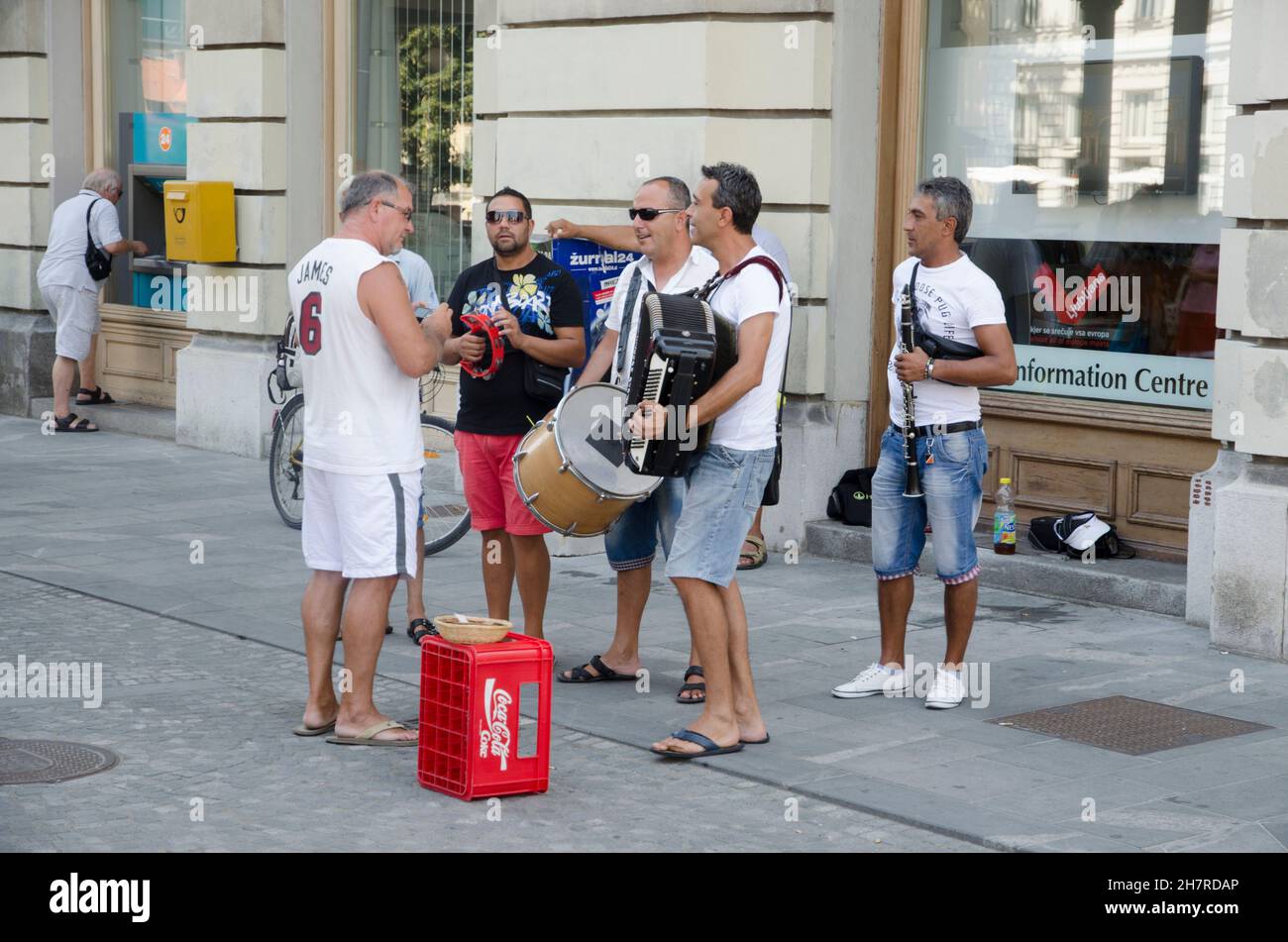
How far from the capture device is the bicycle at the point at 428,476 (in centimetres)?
1049

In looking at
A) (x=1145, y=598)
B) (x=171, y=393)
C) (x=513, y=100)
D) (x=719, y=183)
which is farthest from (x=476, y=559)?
(x=171, y=393)

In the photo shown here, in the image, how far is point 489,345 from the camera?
742 centimetres

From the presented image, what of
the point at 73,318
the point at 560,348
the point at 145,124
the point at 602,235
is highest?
the point at 145,124

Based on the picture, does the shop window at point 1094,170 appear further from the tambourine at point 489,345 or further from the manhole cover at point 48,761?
the manhole cover at point 48,761

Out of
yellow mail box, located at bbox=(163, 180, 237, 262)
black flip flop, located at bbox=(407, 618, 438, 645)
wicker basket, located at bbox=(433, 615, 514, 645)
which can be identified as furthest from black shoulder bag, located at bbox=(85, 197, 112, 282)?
wicker basket, located at bbox=(433, 615, 514, 645)

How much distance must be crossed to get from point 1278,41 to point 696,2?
11.7 ft

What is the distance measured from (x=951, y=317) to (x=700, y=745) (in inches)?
76.5

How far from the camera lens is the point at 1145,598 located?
347 inches

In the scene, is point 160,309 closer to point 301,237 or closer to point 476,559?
point 301,237

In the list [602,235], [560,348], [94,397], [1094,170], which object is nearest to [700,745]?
[560,348]

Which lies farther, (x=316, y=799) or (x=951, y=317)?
(x=951, y=317)

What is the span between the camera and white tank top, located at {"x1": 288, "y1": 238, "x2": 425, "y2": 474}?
6352mm

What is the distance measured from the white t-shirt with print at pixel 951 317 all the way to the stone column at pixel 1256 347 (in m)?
1.61

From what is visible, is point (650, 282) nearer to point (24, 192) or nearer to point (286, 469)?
point (286, 469)
